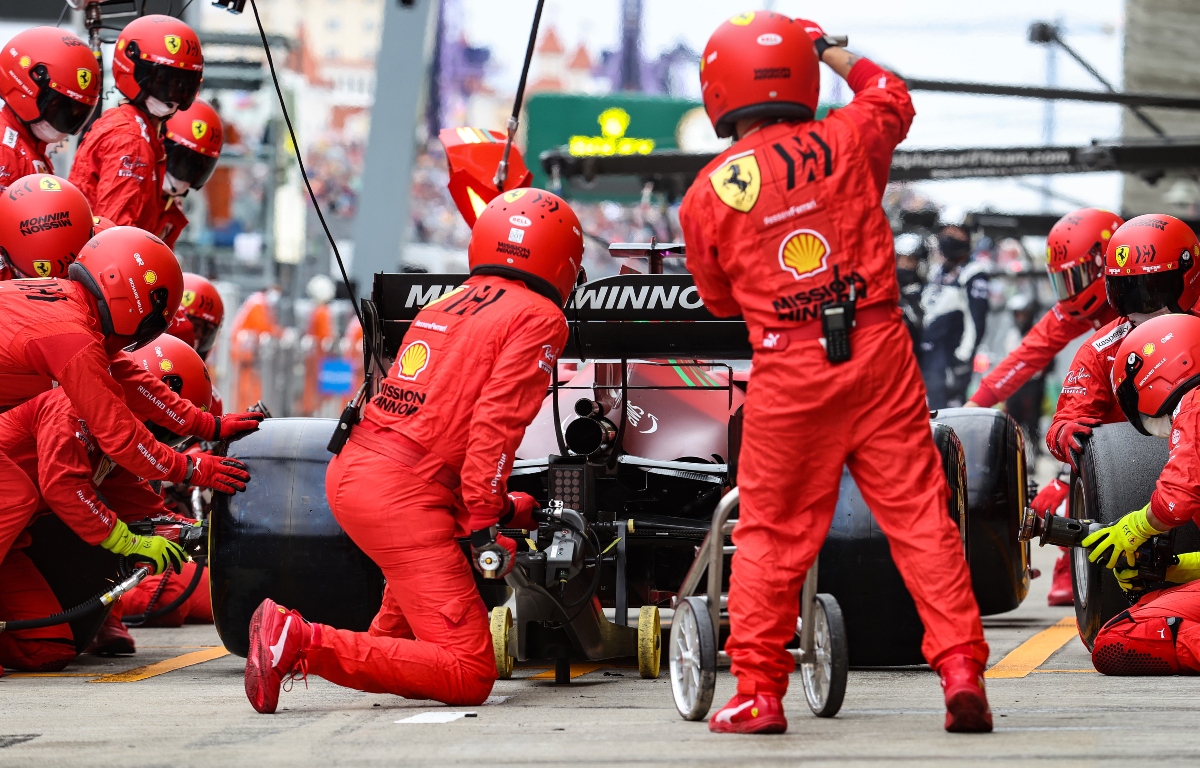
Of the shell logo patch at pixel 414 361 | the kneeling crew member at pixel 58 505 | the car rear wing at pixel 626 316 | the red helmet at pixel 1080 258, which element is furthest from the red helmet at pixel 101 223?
the red helmet at pixel 1080 258

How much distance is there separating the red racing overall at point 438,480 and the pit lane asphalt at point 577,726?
5.8 inches

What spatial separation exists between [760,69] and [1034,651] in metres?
3.16

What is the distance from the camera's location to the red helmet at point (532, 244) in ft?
17.4

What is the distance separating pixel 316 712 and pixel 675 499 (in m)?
1.82

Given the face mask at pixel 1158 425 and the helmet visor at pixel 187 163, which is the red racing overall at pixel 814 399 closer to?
the face mask at pixel 1158 425

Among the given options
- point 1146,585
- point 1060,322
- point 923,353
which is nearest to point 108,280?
point 1146,585

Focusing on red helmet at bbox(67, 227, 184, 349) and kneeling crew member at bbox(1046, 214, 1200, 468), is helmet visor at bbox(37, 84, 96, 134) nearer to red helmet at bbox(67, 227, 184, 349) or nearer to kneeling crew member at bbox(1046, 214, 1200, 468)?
red helmet at bbox(67, 227, 184, 349)

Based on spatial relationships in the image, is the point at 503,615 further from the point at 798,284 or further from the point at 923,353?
the point at 923,353

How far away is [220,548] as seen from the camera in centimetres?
586

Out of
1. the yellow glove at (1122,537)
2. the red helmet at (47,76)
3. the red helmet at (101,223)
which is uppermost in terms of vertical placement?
the red helmet at (47,76)

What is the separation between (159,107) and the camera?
Result: 312 inches

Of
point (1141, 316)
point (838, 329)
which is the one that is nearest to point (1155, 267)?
point (1141, 316)

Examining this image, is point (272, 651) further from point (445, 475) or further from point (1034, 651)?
point (1034, 651)

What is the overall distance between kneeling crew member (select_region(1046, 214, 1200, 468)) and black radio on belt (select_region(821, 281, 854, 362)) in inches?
104
